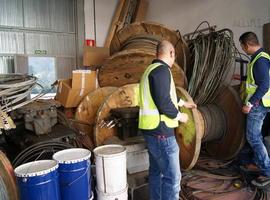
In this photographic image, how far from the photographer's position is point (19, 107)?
2637 millimetres

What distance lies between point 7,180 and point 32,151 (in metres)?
0.42

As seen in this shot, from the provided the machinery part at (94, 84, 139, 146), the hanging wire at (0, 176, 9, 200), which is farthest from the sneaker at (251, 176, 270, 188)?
the hanging wire at (0, 176, 9, 200)

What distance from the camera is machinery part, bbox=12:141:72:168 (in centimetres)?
225

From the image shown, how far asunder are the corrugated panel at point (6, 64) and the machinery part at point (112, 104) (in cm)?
367

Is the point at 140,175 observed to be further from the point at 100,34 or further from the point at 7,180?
the point at 100,34

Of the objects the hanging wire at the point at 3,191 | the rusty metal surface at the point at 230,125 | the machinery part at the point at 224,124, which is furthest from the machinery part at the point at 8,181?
the rusty metal surface at the point at 230,125

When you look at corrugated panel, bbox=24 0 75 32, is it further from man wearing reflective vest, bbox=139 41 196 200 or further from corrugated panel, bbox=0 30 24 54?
man wearing reflective vest, bbox=139 41 196 200

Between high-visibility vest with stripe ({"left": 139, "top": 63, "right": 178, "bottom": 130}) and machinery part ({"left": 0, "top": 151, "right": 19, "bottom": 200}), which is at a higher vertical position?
high-visibility vest with stripe ({"left": 139, "top": 63, "right": 178, "bottom": 130})

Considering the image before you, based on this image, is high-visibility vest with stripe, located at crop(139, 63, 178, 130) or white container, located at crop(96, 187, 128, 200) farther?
white container, located at crop(96, 187, 128, 200)

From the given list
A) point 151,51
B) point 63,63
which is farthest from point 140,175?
point 63,63

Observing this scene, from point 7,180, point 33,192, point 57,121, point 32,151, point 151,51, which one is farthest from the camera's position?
point 151,51

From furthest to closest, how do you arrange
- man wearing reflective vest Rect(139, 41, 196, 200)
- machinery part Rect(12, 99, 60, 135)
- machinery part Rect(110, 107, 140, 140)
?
1. machinery part Rect(110, 107, 140, 140)
2. machinery part Rect(12, 99, 60, 135)
3. man wearing reflective vest Rect(139, 41, 196, 200)

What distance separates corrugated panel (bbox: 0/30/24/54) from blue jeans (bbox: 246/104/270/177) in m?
5.18

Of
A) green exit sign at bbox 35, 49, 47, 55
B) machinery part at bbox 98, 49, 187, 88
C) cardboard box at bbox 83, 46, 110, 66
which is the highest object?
green exit sign at bbox 35, 49, 47, 55
